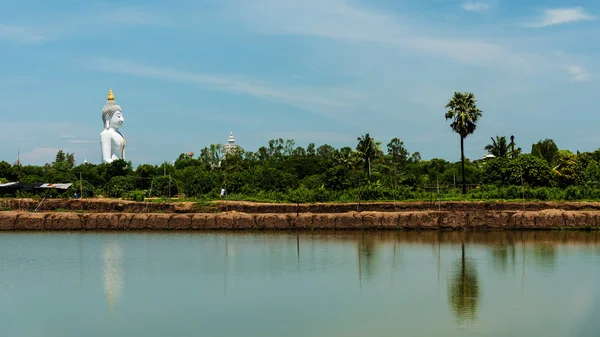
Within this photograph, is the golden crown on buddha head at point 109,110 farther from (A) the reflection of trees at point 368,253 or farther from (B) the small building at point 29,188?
(A) the reflection of trees at point 368,253

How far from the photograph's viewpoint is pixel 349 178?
162 ft

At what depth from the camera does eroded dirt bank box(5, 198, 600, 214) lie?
37.0 metres

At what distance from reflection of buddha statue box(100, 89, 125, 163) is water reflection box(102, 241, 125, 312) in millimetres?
39570

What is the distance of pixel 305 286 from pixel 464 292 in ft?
14.7

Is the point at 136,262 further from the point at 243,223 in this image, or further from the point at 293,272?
the point at 243,223

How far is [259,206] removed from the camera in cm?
4000

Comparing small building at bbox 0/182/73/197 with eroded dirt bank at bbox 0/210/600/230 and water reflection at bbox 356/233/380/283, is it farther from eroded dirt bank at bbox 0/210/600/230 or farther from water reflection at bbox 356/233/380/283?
water reflection at bbox 356/233/380/283

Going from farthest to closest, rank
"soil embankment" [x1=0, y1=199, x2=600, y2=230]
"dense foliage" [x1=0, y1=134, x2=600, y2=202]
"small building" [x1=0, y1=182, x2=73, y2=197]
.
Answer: "small building" [x1=0, y1=182, x2=73, y2=197]
"dense foliage" [x1=0, y1=134, x2=600, y2=202]
"soil embankment" [x1=0, y1=199, x2=600, y2=230]

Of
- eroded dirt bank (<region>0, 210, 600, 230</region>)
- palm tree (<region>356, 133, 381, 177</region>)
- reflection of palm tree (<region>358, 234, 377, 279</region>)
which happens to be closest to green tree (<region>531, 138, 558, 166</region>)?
palm tree (<region>356, 133, 381, 177</region>)

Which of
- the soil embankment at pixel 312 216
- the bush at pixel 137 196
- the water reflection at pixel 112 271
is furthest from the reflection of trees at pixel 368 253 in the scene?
the bush at pixel 137 196

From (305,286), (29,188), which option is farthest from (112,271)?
(29,188)

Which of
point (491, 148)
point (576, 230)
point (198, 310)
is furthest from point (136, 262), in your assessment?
point (491, 148)

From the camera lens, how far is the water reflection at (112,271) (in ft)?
65.3

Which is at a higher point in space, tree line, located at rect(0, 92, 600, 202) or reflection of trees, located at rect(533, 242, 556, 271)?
tree line, located at rect(0, 92, 600, 202)
